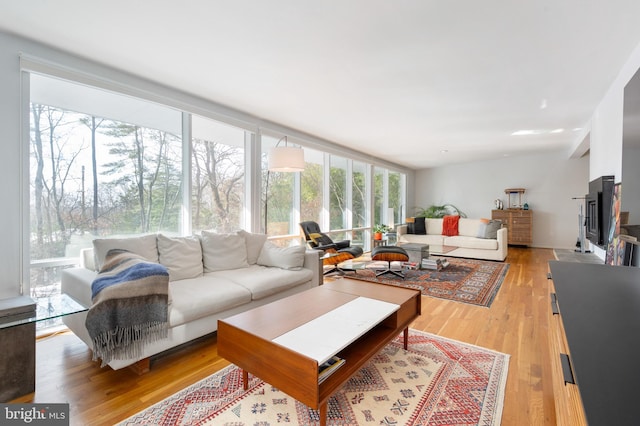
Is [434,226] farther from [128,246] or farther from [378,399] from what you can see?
[128,246]

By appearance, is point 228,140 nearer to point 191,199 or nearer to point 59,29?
point 191,199

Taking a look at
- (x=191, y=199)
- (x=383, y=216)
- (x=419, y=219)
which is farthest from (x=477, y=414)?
(x=383, y=216)

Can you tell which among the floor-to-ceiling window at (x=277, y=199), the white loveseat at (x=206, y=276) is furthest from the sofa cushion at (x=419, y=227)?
the white loveseat at (x=206, y=276)

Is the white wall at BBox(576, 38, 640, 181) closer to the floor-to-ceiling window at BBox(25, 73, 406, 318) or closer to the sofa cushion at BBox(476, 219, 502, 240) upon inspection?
the sofa cushion at BBox(476, 219, 502, 240)

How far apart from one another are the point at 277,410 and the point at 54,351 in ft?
6.23

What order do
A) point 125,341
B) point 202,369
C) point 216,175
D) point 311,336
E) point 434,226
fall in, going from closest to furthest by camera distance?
point 311,336, point 125,341, point 202,369, point 216,175, point 434,226

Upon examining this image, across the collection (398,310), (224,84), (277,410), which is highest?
(224,84)

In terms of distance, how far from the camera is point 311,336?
5.15 feet

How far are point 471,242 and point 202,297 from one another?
5.47m

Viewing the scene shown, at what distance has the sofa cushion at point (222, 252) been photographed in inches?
119

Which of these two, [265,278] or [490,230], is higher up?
[490,230]

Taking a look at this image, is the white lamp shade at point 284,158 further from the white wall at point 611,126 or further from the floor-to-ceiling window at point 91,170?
the white wall at point 611,126

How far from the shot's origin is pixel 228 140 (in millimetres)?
3883

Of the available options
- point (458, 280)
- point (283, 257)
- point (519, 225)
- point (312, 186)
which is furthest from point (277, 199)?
point (519, 225)
